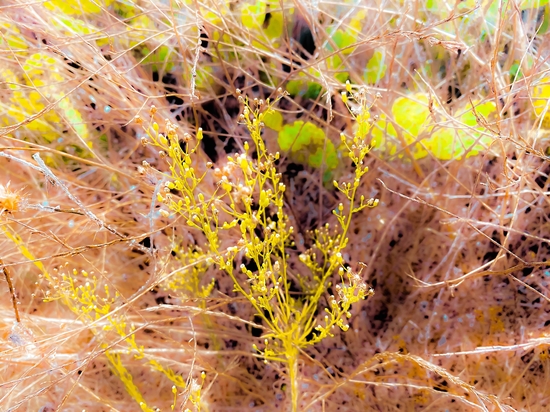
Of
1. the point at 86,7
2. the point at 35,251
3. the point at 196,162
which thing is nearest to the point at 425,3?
the point at 196,162

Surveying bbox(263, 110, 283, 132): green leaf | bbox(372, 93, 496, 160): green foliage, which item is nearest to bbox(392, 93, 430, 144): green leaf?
bbox(372, 93, 496, 160): green foliage

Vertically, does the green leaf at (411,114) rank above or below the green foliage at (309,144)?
above

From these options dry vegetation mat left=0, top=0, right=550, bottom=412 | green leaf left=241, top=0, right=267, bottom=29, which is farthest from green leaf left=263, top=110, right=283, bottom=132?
green leaf left=241, top=0, right=267, bottom=29

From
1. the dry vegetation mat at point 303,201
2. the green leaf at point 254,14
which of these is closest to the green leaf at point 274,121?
the dry vegetation mat at point 303,201

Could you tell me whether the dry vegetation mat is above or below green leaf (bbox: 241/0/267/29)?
below

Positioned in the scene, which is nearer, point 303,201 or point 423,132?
point 423,132

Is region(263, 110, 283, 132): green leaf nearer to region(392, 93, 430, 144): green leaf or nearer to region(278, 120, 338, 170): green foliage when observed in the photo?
region(278, 120, 338, 170): green foliage

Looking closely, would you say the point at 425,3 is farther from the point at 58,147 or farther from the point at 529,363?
the point at 58,147

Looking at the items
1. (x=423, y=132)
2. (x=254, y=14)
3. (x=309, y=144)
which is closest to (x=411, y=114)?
(x=423, y=132)

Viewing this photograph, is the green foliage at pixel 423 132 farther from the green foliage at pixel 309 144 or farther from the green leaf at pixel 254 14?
the green leaf at pixel 254 14

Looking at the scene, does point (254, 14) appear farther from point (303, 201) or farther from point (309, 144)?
point (303, 201)
